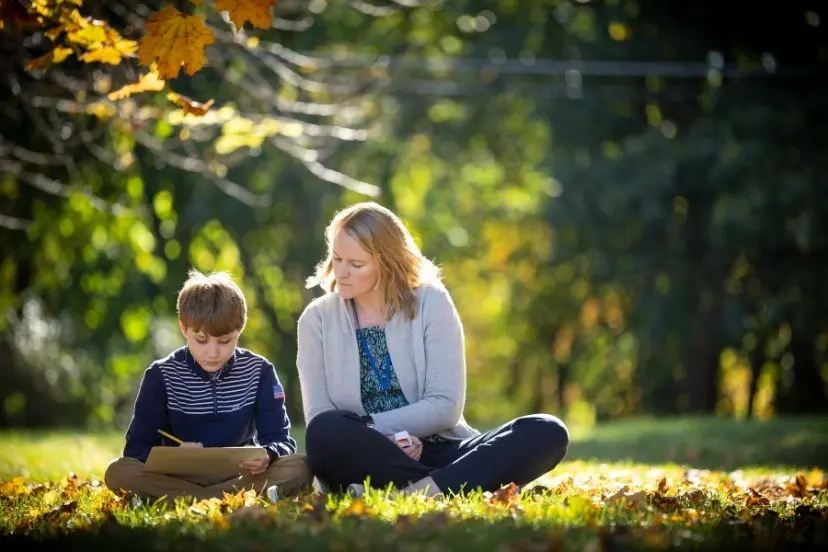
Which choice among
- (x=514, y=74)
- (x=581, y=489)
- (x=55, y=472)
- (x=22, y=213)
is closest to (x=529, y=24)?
(x=514, y=74)

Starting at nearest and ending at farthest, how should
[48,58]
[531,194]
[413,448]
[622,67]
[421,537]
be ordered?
Answer: [421,537], [413,448], [48,58], [622,67], [531,194]

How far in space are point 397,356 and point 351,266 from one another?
0.49m

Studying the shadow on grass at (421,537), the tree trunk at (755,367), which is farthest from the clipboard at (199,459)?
the tree trunk at (755,367)

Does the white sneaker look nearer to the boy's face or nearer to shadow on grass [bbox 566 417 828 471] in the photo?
the boy's face

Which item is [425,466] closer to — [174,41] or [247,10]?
[247,10]

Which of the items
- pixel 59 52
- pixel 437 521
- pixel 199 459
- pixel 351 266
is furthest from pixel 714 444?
pixel 437 521

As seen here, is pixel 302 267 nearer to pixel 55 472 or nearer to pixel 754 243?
pixel 754 243

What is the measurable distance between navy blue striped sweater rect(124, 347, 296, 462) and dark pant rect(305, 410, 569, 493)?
273mm

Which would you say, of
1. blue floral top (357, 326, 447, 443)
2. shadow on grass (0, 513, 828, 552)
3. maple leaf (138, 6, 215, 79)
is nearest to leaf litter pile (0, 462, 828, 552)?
shadow on grass (0, 513, 828, 552)

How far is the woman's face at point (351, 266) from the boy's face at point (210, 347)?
563mm

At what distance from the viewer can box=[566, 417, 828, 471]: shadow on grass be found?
33.9 feet

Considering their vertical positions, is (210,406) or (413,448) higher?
(210,406)

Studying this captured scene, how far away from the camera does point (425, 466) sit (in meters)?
5.19

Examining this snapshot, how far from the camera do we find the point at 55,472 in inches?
308
